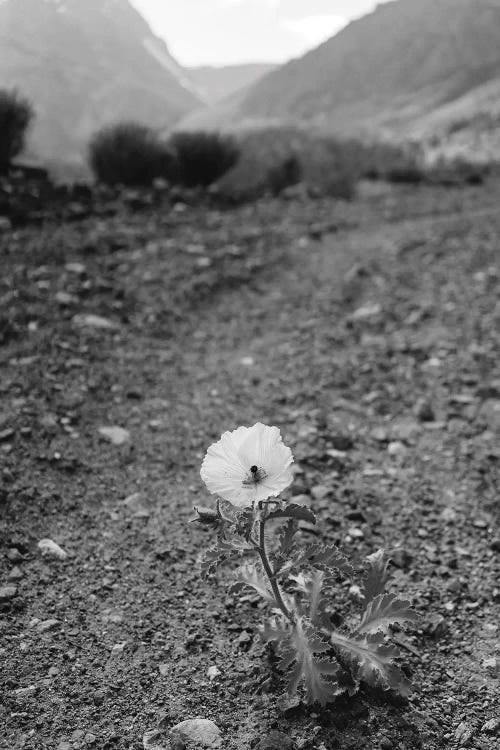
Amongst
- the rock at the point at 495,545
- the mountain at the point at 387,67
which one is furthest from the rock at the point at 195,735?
the mountain at the point at 387,67

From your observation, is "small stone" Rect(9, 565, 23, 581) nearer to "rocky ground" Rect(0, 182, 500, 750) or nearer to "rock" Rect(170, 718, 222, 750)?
"rocky ground" Rect(0, 182, 500, 750)

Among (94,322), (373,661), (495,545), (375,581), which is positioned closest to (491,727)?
(373,661)

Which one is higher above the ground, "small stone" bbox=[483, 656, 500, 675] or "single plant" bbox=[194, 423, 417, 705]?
"single plant" bbox=[194, 423, 417, 705]

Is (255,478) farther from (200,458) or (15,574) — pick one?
(200,458)

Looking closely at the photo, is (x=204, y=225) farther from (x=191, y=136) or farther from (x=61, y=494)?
(x=61, y=494)

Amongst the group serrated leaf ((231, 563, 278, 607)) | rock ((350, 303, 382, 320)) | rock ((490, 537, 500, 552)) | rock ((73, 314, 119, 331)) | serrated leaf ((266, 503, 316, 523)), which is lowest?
rock ((490, 537, 500, 552))

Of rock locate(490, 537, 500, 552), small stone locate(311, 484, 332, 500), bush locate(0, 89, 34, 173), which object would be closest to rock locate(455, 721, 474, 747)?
rock locate(490, 537, 500, 552)

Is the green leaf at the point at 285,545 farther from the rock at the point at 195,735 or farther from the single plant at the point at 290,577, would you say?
the rock at the point at 195,735
